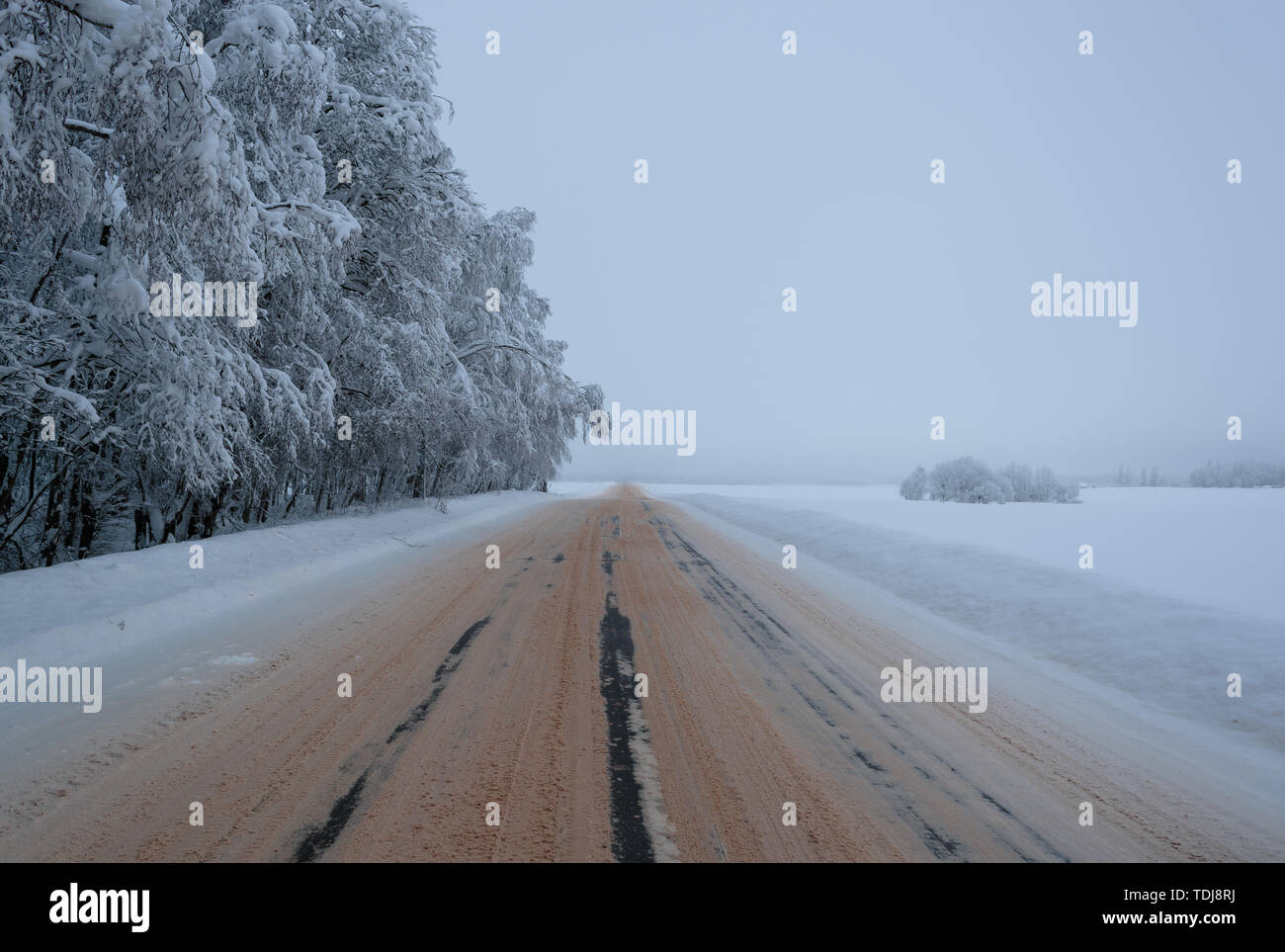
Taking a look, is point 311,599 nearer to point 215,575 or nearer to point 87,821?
point 215,575

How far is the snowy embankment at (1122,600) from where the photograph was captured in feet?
16.7

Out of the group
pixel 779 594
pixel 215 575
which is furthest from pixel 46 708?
pixel 779 594

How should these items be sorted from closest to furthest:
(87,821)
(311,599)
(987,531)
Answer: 1. (87,821)
2. (311,599)
3. (987,531)

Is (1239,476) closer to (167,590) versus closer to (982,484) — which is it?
(982,484)

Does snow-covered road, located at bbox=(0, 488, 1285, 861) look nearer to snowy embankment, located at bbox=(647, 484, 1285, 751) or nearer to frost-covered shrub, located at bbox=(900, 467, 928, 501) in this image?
snowy embankment, located at bbox=(647, 484, 1285, 751)

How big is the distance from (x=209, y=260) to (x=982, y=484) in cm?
6319

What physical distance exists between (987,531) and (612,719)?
15.5m

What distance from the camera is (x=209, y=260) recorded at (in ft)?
25.6

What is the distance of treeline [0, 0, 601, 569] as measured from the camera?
546 centimetres

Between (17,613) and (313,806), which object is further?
(17,613)

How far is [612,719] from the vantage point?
4.11 metres

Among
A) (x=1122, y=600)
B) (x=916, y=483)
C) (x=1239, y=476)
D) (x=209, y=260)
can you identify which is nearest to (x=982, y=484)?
(x=916, y=483)

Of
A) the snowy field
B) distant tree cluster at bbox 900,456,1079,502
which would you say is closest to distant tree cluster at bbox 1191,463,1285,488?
distant tree cluster at bbox 900,456,1079,502
